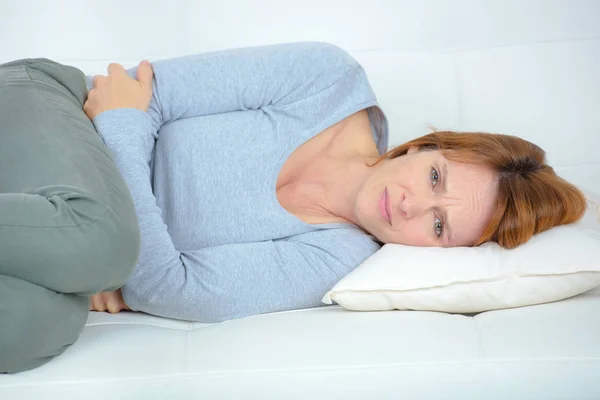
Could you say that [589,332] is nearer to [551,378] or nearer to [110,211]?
[551,378]

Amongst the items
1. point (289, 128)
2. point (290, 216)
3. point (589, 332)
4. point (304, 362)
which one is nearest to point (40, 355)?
point (304, 362)

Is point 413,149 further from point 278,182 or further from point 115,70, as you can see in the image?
point 115,70

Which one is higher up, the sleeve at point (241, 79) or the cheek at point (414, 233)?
the sleeve at point (241, 79)

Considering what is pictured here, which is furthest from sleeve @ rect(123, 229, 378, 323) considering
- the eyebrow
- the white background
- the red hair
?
the white background

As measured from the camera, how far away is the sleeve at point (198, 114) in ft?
5.90

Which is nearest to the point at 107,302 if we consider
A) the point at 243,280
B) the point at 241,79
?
the point at 243,280

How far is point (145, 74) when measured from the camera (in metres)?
2.13

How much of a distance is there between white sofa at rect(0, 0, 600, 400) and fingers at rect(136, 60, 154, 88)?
0.54m

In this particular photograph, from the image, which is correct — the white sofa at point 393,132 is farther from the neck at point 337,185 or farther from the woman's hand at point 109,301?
the neck at point 337,185

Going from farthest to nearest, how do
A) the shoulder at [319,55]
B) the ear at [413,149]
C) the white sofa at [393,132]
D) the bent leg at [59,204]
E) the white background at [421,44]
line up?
1. the white background at [421,44]
2. the shoulder at [319,55]
3. the ear at [413,149]
4. the white sofa at [393,132]
5. the bent leg at [59,204]

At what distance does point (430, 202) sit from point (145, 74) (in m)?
0.83

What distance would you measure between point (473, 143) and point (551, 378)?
2.18ft

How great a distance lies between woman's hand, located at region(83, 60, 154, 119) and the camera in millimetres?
1989

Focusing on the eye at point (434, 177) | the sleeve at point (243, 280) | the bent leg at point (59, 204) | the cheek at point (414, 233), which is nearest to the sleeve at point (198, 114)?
the sleeve at point (243, 280)
